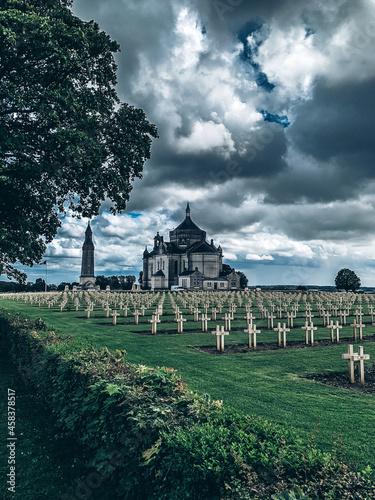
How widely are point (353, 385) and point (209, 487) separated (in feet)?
23.4

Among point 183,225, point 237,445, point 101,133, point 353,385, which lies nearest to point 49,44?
point 101,133

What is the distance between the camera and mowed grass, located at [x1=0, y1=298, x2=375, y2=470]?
549cm

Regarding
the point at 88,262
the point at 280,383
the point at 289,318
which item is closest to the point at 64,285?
the point at 88,262

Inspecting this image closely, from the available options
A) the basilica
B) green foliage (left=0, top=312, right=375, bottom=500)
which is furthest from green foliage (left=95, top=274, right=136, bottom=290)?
green foliage (left=0, top=312, right=375, bottom=500)

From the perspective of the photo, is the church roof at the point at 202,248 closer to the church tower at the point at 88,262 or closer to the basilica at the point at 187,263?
the basilica at the point at 187,263

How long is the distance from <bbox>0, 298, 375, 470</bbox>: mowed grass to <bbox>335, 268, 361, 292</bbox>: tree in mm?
71033

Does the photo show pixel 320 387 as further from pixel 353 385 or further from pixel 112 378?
pixel 112 378

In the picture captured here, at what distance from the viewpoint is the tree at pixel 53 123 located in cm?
1082

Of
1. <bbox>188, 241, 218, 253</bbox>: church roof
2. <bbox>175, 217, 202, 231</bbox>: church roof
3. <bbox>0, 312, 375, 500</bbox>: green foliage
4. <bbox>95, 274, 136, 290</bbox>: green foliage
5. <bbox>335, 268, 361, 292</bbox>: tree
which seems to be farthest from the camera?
<bbox>95, 274, 136, 290</bbox>: green foliage

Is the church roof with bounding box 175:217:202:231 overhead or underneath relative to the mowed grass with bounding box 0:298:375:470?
overhead

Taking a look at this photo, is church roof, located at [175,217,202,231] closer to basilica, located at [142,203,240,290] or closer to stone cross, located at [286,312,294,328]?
basilica, located at [142,203,240,290]

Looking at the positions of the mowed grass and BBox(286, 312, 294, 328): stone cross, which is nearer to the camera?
the mowed grass

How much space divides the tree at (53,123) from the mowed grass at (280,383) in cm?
600

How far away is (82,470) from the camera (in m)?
4.59
